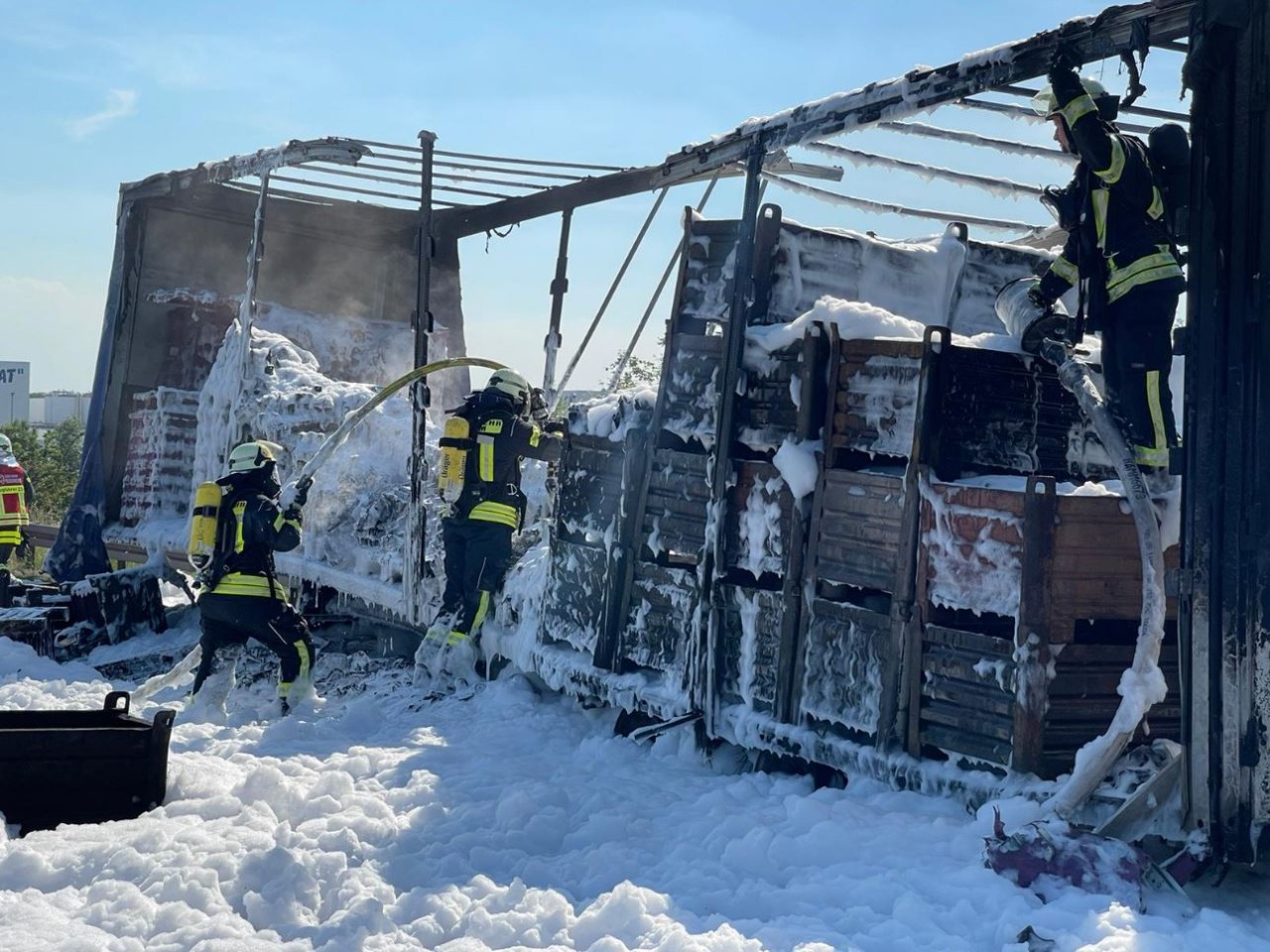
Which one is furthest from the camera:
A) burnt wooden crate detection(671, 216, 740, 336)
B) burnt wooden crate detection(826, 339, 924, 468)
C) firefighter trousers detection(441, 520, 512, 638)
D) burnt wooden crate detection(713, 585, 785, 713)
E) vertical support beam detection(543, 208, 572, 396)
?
vertical support beam detection(543, 208, 572, 396)

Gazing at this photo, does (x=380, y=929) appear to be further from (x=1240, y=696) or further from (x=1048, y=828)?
(x=1240, y=696)

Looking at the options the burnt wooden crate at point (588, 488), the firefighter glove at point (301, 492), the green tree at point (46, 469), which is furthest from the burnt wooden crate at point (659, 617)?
the green tree at point (46, 469)

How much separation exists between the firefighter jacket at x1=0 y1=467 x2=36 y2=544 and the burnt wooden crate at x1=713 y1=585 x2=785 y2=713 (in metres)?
9.40

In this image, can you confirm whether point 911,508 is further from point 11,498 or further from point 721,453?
point 11,498

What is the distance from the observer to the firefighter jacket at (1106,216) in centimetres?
468

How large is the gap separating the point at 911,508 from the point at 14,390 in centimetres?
3962

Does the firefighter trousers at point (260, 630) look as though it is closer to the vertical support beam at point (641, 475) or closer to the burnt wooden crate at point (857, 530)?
the vertical support beam at point (641, 475)

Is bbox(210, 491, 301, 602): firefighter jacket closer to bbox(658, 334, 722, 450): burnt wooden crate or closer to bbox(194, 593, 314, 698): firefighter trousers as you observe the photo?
bbox(194, 593, 314, 698): firefighter trousers

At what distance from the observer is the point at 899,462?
581 cm

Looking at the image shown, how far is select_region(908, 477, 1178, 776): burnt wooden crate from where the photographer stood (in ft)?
A: 15.5

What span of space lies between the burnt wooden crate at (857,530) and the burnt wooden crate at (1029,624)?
266 millimetres

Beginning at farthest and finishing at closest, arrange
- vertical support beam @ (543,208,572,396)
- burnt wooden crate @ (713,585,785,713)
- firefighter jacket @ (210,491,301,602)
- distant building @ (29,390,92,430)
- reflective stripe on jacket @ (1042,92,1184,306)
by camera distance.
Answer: distant building @ (29,390,92,430), vertical support beam @ (543,208,572,396), firefighter jacket @ (210,491,301,602), burnt wooden crate @ (713,585,785,713), reflective stripe on jacket @ (1042,92,1184,306)

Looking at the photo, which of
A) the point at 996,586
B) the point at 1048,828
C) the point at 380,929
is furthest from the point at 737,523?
the point at 380,929

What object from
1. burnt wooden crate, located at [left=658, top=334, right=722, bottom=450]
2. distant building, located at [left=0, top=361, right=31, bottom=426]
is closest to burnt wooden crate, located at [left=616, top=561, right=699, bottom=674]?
burnt wooden crate, located at [left=658, top=334, right=722, bottom=450]
